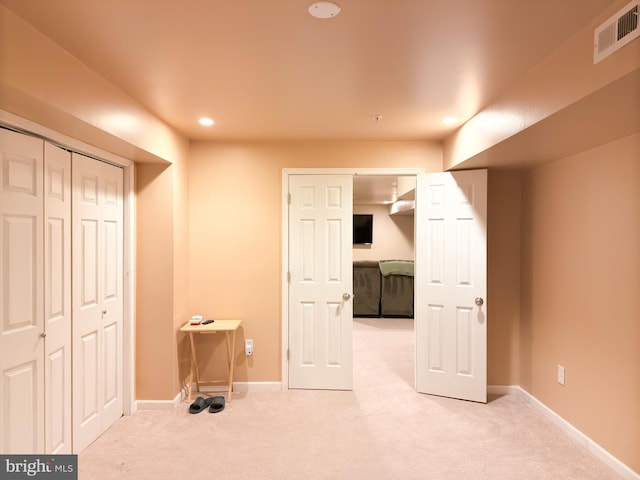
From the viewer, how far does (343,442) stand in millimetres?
2510

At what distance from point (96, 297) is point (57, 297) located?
39 centimetres

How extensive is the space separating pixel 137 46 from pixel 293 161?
181 centimetres

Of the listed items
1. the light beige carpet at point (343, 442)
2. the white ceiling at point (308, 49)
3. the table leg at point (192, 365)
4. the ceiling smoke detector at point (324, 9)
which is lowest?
the light beige carpet at point (343, 442)

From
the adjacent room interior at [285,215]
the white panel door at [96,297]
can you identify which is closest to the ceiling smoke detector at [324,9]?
the adjacent room interior at [285,215]

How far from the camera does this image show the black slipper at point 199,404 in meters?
2.96

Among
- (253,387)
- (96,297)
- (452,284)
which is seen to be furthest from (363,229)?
(96,297)

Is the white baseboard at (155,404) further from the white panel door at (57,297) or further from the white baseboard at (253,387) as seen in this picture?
the white panel door at (57,297)

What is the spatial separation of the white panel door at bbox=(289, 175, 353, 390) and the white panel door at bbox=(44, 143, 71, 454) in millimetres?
1762

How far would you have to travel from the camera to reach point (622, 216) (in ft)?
7.17

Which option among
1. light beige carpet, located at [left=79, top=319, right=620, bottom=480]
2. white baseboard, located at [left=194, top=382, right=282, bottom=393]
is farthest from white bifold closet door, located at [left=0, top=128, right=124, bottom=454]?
white baseboard, located at [left=194, top=382, right=282, bottom=393]

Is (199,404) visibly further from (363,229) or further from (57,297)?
(363,229)

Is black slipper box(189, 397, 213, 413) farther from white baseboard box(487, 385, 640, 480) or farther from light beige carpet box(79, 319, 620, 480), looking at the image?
white baseboard box(487, 385, 640, 480)

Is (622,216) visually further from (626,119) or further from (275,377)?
(275,377)

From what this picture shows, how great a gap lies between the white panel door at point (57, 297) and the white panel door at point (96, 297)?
Result: 0.22ft
